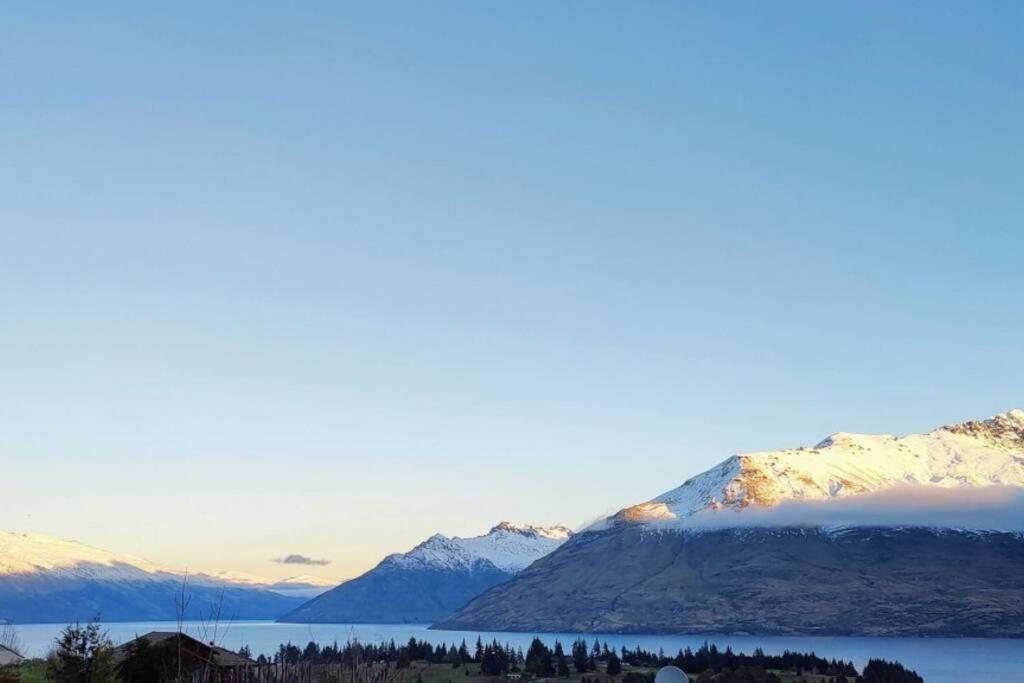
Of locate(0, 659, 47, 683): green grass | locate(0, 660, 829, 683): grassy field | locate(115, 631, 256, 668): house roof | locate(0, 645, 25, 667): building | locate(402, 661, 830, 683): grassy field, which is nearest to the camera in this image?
locate(0, 659, 47, 683): green grass

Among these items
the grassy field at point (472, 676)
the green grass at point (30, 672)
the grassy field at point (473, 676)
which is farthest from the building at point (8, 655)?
the grassy field at point (473, 676)

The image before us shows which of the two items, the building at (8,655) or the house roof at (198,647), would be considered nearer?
the house roof at (198,647)

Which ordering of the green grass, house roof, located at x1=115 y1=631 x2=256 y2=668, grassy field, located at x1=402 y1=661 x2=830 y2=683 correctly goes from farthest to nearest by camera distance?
grassy field, located at x1=402 y1=661 x2=830 y2=683 → house roof, located at x1=115 y1=631 x2=256 y2=668 → the green grass

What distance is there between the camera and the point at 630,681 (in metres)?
166

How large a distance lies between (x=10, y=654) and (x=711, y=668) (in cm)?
12136

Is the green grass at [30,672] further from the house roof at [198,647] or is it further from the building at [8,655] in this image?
the house roof at [198,647]

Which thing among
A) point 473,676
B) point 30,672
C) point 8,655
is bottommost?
point 473,676

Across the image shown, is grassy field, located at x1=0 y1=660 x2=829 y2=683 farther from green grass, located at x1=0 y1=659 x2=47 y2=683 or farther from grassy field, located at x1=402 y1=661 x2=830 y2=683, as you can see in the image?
green grass, located at x1=0 y1=659 x2=47 y2=683

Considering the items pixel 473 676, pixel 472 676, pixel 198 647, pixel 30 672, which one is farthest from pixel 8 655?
pixel 473 676

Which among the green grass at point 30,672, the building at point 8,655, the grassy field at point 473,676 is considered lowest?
the grassy field at point 473,676

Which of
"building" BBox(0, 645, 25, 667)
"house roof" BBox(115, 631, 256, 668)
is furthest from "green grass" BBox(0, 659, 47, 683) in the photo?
"house roof" BBox(115, 631, 256, 668)

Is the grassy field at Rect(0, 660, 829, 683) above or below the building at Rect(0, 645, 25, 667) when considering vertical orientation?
below

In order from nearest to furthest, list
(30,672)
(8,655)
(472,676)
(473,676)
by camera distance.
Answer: (30,672) → (8,655) → (472,676) → (473,676)

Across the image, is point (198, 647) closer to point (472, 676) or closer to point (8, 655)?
point (8, 655)
